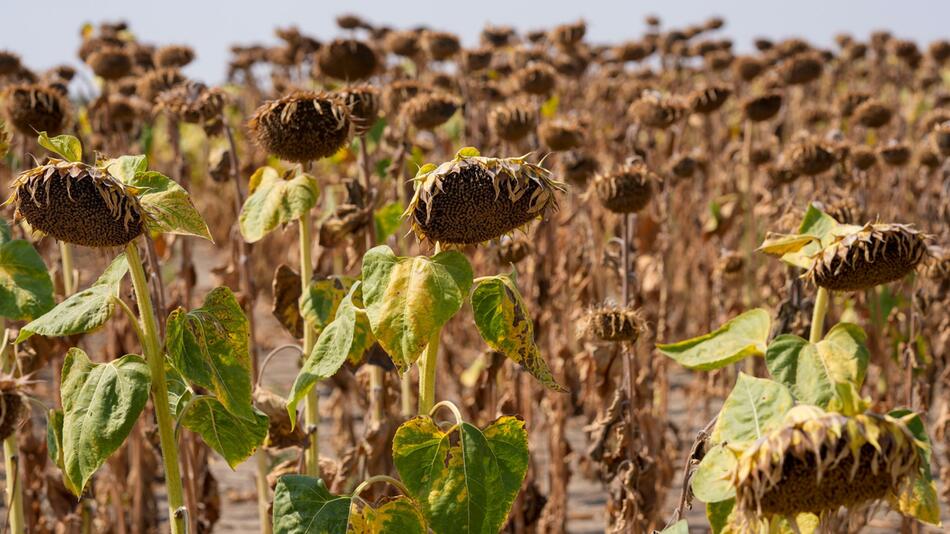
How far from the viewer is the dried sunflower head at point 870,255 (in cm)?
177

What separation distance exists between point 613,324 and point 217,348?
1116 millimetres

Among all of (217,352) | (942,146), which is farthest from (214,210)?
(217,352)

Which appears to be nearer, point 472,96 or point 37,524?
point 37,524

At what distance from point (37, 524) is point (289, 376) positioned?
10.4 ft

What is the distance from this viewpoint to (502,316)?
1.76 metres

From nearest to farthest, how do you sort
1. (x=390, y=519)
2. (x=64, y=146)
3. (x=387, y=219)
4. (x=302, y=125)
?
(x=64, y=146) → (x=390, y=519) → (x=302, y=125) → (x=387, y=219)

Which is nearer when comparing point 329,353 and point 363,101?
point 329,353

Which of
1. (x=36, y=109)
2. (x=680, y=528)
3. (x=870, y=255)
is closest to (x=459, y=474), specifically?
(x=680, y=528)

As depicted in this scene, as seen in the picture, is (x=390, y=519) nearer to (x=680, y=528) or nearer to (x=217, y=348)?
(x=217, y=348)

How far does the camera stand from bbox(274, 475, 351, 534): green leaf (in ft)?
5.74

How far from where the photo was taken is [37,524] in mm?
3348

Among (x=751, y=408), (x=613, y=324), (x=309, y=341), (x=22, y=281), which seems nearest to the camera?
(x=751, y=408)

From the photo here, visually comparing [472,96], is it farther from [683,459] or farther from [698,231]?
[683,459]

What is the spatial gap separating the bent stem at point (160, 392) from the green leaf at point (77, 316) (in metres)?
0.05
